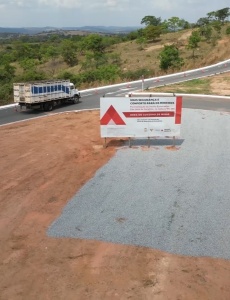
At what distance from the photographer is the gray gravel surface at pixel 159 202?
7797mm

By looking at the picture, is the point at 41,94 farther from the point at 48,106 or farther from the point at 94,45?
the point at 94,45

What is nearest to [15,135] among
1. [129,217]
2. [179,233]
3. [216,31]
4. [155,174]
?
[155,174]

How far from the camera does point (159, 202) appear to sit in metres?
9.37

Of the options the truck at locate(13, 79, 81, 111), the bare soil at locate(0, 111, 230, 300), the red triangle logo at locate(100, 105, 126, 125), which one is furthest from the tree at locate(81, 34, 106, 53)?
the bare soil at locate(0, 111, 230, 300)

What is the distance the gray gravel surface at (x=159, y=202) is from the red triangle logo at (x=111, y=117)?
1.11 metres

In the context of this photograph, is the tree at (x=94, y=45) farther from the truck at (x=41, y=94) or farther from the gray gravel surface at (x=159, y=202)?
the gray gravel surface at (x=159, y=202)

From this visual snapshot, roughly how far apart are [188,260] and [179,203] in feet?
7.94

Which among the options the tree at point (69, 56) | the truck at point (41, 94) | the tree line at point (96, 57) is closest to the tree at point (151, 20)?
the tree line at point (96, 57)

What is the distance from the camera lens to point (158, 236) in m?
7.84

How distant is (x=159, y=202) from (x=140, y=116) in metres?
4.97

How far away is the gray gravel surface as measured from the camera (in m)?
7.80

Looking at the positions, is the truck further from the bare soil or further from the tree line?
the bare soil

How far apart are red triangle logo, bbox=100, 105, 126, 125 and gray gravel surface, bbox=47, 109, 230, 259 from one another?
1112mm

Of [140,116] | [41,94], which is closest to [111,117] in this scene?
[140,116]
